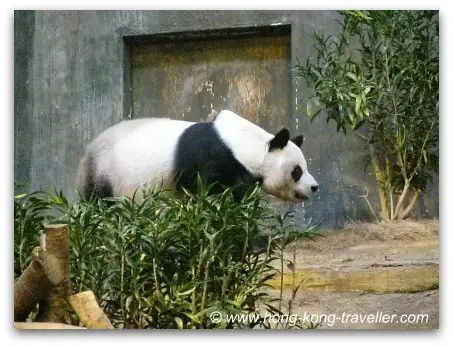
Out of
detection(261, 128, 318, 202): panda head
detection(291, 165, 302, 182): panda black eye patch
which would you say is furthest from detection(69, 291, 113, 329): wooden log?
detection(291, 165, 302, 182): panda black eye patch

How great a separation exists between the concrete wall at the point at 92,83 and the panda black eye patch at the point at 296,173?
0.06 metres

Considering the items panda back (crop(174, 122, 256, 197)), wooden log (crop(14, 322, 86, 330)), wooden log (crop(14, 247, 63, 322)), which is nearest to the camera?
wooden log (crop(14, 247, 63, 322))

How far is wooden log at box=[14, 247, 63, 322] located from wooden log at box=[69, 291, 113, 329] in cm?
10

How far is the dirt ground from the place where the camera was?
294 centimetres

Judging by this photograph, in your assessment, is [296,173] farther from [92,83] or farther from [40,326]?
[40,326]

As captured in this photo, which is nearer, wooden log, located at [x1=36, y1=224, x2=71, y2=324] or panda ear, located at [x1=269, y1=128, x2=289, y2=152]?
wooden log, located at [x1=36, y1=224, x2=71, y2=324]

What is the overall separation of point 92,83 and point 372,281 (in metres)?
1.33

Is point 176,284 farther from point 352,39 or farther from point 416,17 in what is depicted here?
point 416,17

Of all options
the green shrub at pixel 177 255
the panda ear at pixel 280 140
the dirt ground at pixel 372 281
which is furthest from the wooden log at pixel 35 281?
the panda ear at pixel 280 140

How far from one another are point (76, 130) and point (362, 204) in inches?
45.1

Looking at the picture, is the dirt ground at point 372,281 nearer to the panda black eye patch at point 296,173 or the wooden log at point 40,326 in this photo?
the panda black eye patch at point 296,173

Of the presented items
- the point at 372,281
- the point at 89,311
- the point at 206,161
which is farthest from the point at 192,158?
the point at 372,281

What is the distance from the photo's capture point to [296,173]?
9.97 ft

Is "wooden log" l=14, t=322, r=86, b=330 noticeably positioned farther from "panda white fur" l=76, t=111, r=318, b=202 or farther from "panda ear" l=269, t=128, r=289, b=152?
"panda ear" l=269, t=128, r=289, b=152
